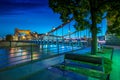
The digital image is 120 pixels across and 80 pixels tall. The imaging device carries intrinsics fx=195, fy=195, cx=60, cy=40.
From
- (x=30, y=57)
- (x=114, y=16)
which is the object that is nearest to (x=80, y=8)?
(x=114, y=16)

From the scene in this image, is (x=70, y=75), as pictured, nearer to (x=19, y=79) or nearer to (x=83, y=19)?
(x=19, y=79)

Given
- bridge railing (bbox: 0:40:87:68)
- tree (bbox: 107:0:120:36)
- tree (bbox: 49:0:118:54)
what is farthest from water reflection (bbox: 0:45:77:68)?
tree (bbox: 107:0:120:36)

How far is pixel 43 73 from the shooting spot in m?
6.78

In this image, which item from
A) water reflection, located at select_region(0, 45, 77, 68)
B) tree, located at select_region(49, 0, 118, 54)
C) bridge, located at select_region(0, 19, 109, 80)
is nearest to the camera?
bridge, located at select_region(0, 19, 109, 80)

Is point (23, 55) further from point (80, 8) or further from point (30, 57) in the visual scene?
point (80, 8)

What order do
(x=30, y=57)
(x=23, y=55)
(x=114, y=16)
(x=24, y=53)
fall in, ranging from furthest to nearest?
1. (x=24, y=53)
2. (x=114, y=16)
3. (x=30, y=57)
4. (x=23, y=55)

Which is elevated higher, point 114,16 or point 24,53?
point 114,16

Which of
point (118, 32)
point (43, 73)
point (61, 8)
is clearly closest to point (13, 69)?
point (43, 73)

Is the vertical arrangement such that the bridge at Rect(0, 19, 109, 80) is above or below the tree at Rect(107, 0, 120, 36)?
below

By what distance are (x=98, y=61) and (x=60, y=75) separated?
4.49ft

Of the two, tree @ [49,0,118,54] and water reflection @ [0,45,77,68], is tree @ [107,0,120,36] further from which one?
water reflection @ [0,45,77,68]

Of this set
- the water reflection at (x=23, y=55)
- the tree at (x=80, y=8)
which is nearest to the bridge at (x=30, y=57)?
the water reflection at (x=23, y=55)

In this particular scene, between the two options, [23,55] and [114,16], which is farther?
[114,16]

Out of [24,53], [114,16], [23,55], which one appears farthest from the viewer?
[24,53]
